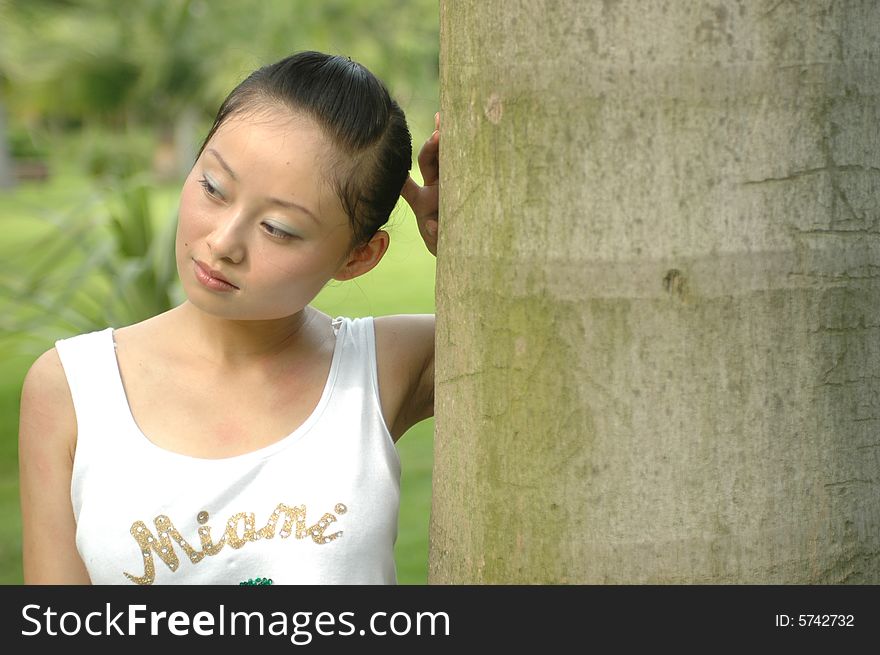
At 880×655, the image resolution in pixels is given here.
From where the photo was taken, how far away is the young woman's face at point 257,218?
1648 millimetres

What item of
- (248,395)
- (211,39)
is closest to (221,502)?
(248,395)

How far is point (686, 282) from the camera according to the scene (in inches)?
50.8

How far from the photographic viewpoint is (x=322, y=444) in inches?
69.6

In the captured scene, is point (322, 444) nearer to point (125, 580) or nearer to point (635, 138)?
point (125, 580)

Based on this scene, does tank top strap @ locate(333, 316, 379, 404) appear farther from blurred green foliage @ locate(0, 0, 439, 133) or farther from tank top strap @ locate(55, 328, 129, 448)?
blurred green foliage @ locate(0, 0, 439, 133)

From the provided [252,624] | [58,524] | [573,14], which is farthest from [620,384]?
[58,524]

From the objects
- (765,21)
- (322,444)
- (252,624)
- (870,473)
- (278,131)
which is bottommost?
(252,624)

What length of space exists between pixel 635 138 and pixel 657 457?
0.37 meters

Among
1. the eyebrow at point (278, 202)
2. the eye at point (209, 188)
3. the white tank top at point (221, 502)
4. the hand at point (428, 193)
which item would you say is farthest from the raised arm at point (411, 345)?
the eye at point (209, 188)

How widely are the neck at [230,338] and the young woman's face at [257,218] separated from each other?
120mm

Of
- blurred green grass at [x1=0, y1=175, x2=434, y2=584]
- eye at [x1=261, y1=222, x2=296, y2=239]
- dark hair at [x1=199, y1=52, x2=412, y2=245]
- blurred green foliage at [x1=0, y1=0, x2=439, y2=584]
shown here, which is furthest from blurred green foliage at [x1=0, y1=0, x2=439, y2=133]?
blurred green grass at [x1=0, y1=175, x2=434, y2=584]

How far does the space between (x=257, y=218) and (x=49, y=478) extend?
19.9 inches

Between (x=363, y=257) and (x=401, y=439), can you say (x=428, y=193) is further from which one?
(x=401, y=439)

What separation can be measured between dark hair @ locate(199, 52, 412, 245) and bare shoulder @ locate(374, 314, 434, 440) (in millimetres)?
177
